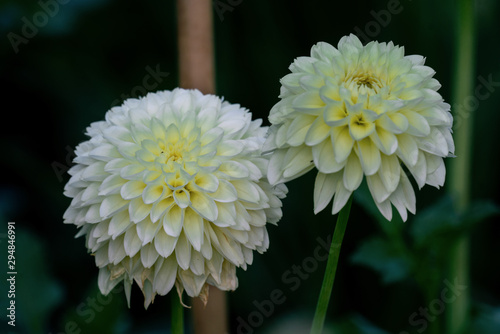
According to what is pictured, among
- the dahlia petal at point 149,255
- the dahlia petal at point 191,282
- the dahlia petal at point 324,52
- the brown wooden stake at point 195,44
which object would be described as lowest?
the dahlia petal at point 191,282

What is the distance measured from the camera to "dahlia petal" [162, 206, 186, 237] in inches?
24.1

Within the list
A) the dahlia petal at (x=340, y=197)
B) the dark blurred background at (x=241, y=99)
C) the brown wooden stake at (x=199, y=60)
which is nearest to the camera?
the dahlia petal at (x=340, y=197)

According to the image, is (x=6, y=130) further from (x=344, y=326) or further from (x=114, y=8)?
(x=344, y=326)

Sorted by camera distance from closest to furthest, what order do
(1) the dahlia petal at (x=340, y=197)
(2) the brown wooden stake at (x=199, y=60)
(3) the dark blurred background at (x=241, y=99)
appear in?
(1) the dahlia petal at (x=340, y=197) → (2) the brown wooden stake at (x=199, y=60) → (3) the dark blurred background at (x=241, y=99)

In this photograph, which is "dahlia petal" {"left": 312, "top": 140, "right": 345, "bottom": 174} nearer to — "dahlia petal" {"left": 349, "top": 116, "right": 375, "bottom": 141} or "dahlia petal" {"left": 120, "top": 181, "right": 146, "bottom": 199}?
"dahlia petal" {"left": 349, "top": 116, "right": 375, "bottom": 141}

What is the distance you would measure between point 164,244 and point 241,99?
0.79 m

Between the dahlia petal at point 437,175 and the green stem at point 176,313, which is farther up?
the dahlia petal at point 437,175

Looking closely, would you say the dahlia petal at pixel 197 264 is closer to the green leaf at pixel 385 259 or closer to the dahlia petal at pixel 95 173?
the dahlia petal at pixel 95 173

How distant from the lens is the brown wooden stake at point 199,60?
0.93m

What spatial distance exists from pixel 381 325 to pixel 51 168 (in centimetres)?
72

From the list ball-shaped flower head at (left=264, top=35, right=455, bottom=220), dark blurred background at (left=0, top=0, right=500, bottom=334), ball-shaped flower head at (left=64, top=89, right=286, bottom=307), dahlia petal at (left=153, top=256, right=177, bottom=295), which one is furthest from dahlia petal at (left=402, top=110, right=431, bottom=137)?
dark blurred background at (left=0, top=0, right=500, bottom=334)

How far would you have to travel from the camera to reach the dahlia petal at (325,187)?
1.91 ft

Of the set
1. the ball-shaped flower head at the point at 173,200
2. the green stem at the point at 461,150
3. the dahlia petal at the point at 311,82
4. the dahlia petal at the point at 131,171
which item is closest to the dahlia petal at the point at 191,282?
the ball-shaped flower head at the point at 173,200

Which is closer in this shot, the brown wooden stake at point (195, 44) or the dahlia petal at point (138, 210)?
the dahlia petal at point (138, 210)
